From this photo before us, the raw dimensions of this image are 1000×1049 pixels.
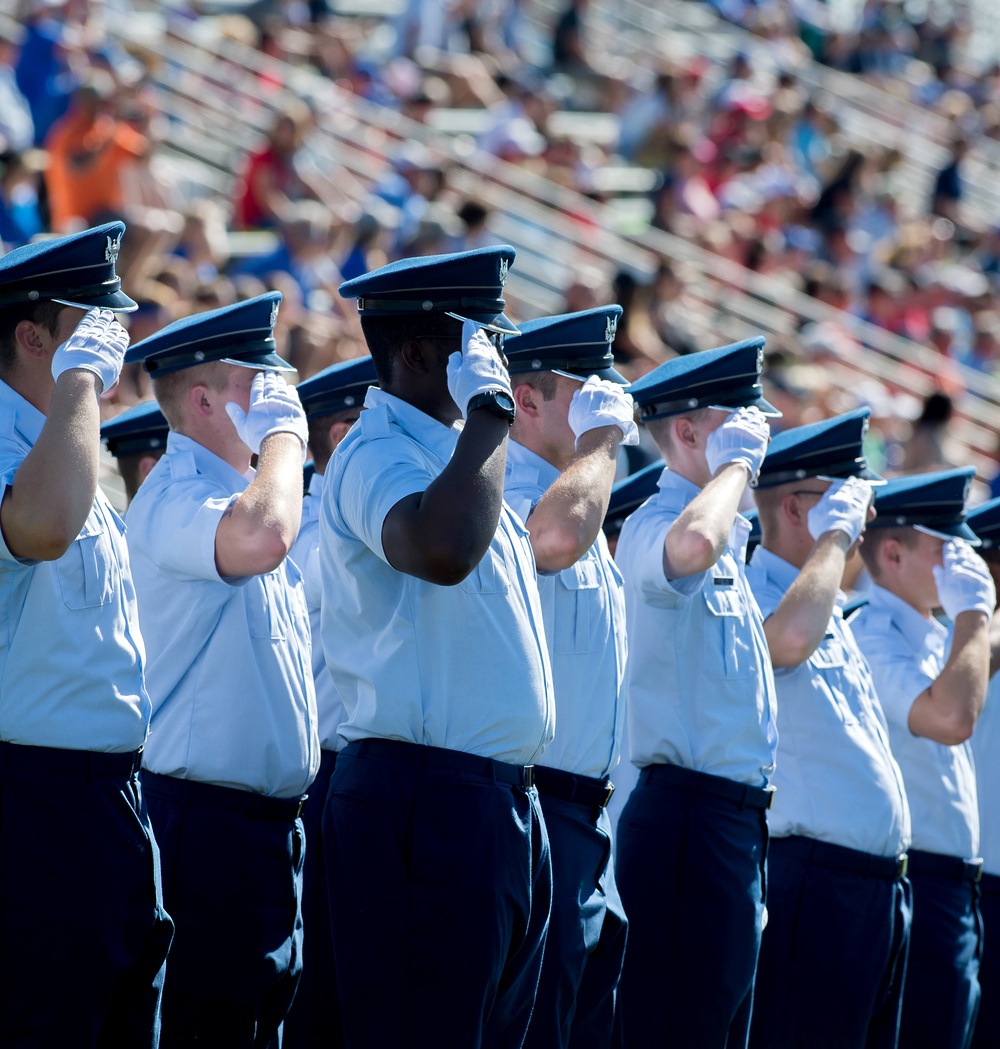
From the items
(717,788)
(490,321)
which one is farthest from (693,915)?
(490,321)

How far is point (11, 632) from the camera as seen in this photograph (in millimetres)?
3156

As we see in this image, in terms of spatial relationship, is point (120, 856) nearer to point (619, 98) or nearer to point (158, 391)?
point (158, 391)

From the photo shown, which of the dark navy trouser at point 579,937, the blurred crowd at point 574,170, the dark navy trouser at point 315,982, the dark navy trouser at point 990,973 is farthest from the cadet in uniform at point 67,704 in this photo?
the blurred crowd at point 574,170

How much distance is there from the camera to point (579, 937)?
3.79 meters

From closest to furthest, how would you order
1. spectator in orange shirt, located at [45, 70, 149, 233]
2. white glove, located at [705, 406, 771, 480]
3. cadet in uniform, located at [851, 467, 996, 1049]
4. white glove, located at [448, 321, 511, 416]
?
white glove, located at [448, 321, 511, 416], white glove, located at [705, 406, 771, 480], cadet in uniform, located at [851, 467, 996, 1049], spectator in orange shirt, located at [45, 70, 149, 233]

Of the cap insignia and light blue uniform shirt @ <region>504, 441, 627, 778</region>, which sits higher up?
the cap insignia

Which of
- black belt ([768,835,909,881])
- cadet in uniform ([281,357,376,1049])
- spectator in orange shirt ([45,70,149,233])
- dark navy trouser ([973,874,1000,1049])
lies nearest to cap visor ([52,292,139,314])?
cadet in uniform ([281,357,376,1049])

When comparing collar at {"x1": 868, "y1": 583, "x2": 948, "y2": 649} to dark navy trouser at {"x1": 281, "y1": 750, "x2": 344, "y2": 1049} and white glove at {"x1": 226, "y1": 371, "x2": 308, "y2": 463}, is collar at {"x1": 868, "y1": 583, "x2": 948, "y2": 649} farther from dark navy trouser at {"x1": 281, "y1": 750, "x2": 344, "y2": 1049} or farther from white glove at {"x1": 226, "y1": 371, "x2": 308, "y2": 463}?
white glove at {"x1": 226, "y1": 371, "x2": 308, "y2": 463}

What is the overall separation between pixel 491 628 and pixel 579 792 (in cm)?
72

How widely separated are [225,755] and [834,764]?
1.70 m

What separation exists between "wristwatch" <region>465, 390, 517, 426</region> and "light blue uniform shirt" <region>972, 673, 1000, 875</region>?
274 centimetres

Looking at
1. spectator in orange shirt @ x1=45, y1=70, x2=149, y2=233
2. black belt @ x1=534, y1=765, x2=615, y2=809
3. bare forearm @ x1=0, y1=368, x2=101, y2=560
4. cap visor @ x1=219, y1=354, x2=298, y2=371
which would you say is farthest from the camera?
spectator in orange shirt @ x1=45, y1=70, x2=149, y2=233

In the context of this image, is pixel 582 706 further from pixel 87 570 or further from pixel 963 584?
pixel 963 584

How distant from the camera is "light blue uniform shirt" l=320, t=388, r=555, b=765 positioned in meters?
3.27
